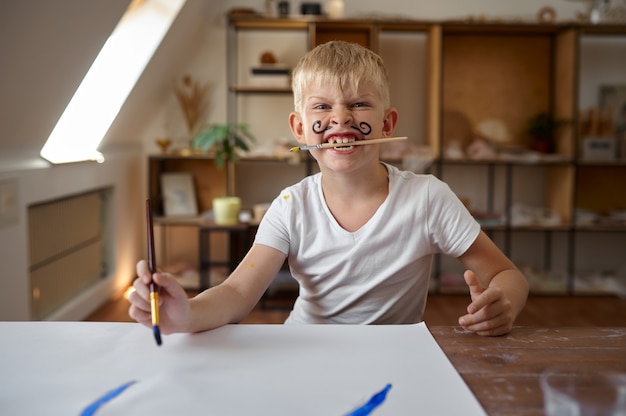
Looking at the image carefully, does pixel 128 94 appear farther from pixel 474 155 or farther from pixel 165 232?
pixel 474 155

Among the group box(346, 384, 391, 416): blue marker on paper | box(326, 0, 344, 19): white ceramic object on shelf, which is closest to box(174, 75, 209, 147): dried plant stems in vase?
box(326, 0, 344, 19): white ceramic object on shelf

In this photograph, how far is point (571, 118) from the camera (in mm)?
3955

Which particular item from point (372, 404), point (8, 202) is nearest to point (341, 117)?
point (372, 404)

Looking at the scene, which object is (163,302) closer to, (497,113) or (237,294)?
(237,294)

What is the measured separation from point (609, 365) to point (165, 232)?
157 inches

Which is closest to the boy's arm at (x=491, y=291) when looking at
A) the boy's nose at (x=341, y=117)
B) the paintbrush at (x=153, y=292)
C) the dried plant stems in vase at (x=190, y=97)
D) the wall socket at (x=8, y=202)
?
the boy's nose at (x=341, y=117)

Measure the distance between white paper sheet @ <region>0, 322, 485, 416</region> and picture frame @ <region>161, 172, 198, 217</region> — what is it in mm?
3170

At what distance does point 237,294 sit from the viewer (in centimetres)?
119

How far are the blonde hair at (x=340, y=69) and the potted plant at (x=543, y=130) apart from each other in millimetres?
3045

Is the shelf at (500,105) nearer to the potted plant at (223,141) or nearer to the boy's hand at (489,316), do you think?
the potted plant at (223,141)

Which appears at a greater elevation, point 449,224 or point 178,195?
point 449,224

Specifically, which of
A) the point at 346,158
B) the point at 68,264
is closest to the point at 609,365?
the point at 346,158

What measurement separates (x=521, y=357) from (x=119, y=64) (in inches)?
128

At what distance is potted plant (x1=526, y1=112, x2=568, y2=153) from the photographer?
411 centimetres
